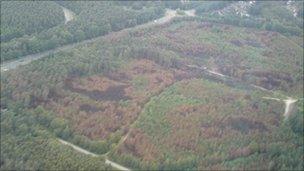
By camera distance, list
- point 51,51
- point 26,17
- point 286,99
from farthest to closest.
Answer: point 26,17, point 51,51, point 286,99

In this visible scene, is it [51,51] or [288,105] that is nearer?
[288,105]

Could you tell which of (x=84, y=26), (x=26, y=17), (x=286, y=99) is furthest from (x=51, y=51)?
(x=286, y=99)

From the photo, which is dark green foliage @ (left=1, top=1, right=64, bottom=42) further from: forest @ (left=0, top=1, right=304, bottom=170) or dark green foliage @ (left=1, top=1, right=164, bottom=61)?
dark green foliage @ (left=1, top=1, right=164, bottom=61)

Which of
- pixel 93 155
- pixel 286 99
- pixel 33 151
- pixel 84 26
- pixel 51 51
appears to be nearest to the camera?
pixel 33 151

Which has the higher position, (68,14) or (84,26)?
(84,26)

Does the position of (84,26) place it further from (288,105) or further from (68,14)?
(288,105)

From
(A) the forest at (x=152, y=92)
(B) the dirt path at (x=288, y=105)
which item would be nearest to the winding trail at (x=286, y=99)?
(B) the dirt path at (x=288, y=105)

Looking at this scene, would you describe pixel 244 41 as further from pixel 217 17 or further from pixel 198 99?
pixel 198 99

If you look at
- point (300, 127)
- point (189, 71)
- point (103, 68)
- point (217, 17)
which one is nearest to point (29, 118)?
point (103, 68)
